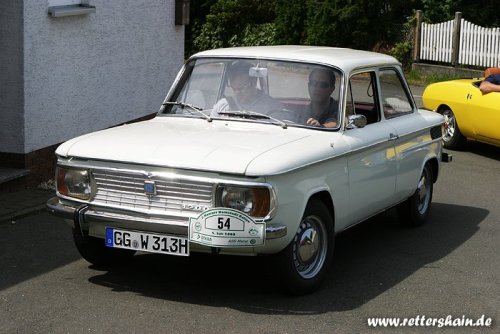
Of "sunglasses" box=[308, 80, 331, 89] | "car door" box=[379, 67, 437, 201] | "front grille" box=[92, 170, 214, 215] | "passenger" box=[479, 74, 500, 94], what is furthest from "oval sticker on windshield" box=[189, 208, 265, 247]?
"passenger" box=[479, 74, 500, 94]

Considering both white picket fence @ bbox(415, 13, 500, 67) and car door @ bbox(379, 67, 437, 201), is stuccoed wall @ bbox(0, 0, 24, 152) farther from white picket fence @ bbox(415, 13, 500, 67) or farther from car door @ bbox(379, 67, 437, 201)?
white picket fence @ bbox(415, 13, 500, 67)

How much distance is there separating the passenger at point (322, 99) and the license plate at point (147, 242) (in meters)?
1.60

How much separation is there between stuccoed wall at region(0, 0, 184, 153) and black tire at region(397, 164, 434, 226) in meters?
3.87

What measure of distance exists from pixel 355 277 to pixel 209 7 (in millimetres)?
22310

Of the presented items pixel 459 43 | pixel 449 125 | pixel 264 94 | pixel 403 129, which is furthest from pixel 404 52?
pixel 264 94

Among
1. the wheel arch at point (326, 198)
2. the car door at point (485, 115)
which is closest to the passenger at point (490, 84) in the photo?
the car door at point (485, 115)

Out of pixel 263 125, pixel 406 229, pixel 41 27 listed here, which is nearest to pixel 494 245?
pixel 406 229

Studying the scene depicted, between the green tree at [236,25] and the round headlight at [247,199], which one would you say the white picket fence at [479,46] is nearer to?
the green tree at [236,25]

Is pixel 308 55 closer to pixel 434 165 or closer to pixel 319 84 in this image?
pixel 319 84

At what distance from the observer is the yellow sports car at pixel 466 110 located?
12.4 m

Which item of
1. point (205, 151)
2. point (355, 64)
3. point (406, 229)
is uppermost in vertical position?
point (355, 64)

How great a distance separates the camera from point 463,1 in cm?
2575

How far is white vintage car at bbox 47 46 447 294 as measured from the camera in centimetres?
614

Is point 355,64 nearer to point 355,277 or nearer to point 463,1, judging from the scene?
point 355,277
